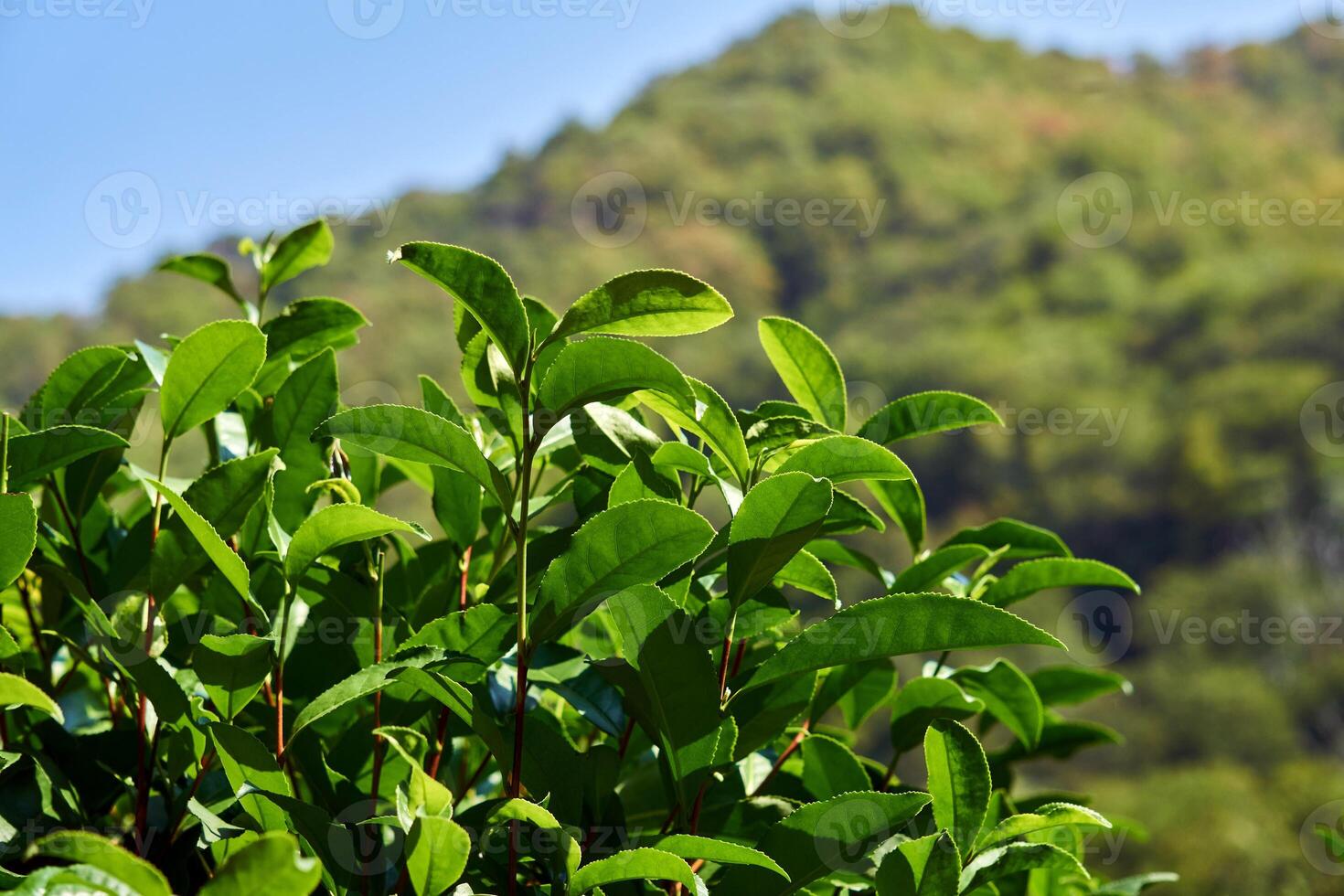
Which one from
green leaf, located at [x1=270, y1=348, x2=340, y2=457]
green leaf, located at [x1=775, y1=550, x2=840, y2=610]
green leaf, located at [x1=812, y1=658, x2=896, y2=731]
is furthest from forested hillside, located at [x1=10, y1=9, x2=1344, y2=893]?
green leaf, located at [x1=270, y1=348, x2=340, y2=457]

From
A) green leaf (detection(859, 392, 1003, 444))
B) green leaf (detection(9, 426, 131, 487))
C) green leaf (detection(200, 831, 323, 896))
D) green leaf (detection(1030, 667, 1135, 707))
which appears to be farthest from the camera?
green leaf (detection(1030, 667, 1135, 707))

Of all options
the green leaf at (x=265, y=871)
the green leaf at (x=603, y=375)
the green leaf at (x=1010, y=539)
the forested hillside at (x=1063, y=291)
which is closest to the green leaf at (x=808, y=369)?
the green leaf at (x=1010, y=539)

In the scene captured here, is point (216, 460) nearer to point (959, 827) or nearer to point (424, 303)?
point (959, 827)

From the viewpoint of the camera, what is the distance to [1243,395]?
23.5 meters

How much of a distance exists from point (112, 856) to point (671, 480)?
32 centimetres

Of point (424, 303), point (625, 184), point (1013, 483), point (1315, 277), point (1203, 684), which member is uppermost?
point (625, 184)

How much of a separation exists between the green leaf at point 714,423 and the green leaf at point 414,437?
97 millimetres

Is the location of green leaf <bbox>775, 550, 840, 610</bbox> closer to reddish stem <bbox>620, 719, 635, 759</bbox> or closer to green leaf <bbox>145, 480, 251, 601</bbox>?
reddish stem <bbox>620, 719, 635, 759</bbox>

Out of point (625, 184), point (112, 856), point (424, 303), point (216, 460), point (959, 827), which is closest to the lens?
point (112, 856)

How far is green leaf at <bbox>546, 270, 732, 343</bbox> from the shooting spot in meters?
0.49

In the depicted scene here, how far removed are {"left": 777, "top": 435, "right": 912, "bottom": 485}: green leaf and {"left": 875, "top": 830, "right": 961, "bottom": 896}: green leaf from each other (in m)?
0.17

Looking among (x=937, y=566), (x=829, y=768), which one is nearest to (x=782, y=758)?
(x=829, y=768)

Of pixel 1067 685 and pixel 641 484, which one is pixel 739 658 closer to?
pixel 641 484

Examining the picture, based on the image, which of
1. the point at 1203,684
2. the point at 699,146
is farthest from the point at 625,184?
the point at 1203,684
